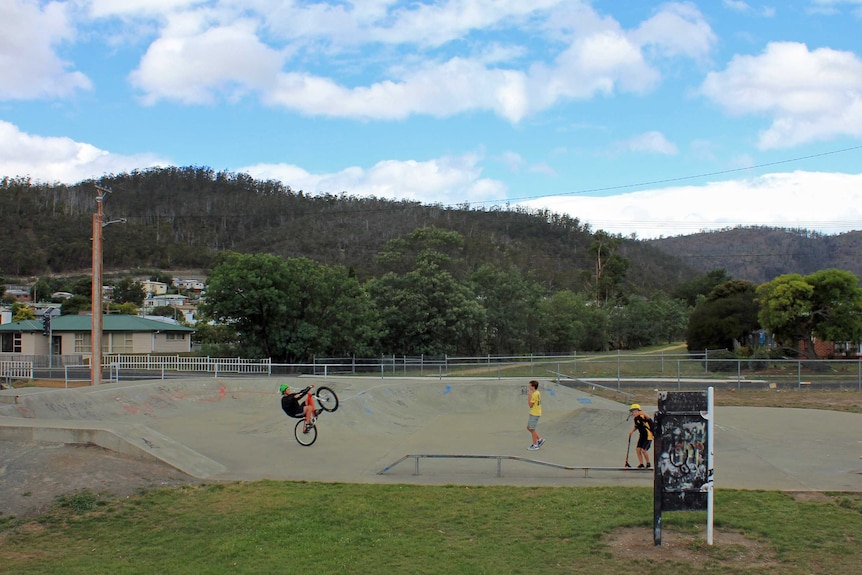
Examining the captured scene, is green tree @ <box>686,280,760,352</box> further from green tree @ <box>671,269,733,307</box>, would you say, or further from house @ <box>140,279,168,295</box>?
house @ <box>140,279,168,295</box>

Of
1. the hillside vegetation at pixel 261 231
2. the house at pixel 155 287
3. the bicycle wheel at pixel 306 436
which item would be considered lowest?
the bicycle wheel at pixel 306 436

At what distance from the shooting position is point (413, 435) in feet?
57.6

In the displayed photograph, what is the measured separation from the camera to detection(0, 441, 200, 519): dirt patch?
978 centimetres

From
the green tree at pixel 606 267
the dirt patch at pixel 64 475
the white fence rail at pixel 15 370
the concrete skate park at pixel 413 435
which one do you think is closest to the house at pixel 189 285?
the green tree at pixel 606 267

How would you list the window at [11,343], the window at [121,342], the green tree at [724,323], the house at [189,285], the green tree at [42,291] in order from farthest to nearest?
the house at [189,285]
the green tree at [42,291]
the green tree at [724,323]
the window at [11,343]
the window at [121,342]

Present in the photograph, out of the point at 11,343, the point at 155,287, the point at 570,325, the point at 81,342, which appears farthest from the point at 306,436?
the point at 155,287

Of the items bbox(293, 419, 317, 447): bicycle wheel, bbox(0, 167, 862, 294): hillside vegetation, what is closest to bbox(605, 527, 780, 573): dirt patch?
bbox(293, 419, 317, 447): bicycle wheel

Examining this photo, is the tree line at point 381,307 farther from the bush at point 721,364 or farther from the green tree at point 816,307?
the green tree at point 816,307

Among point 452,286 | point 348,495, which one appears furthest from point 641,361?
point 348,495

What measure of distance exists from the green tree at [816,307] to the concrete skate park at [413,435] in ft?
54.8

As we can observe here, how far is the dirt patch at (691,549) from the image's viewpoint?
24.2 ft

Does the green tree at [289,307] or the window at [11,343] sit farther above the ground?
the green tree at [289,307]

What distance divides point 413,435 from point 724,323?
37995 millimetres

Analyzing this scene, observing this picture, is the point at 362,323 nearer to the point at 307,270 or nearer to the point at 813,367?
the point at 307,270
